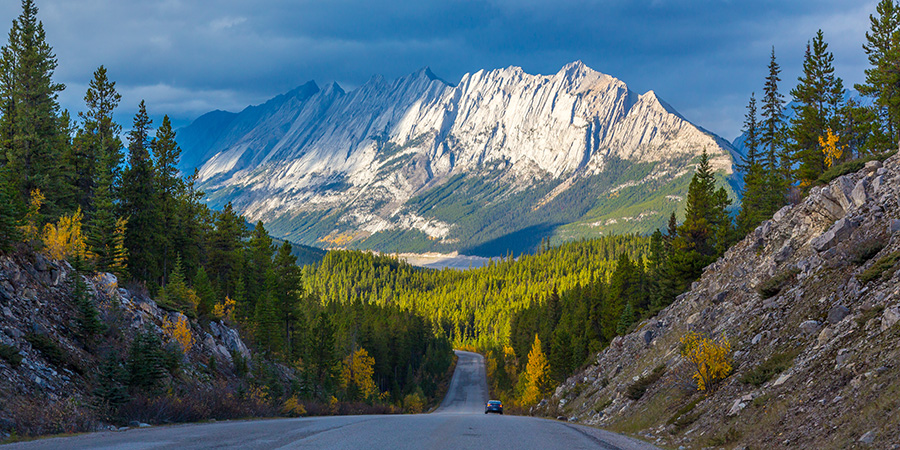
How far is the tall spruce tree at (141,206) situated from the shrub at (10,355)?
107ft

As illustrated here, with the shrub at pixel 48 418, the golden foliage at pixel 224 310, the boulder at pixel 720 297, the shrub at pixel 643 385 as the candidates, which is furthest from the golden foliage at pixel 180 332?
the boulder at pixel 720 297

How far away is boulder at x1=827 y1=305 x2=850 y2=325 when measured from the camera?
1518cm

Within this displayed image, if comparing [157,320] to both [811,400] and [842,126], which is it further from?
[842,126]

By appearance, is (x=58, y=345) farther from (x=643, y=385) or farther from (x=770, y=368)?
(x=643, y=385)

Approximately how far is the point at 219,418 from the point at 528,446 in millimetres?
14897

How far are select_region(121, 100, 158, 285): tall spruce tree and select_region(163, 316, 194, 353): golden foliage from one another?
60.0 feet

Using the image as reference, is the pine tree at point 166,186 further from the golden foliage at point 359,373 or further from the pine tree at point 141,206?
the golden foliage at point 359,373

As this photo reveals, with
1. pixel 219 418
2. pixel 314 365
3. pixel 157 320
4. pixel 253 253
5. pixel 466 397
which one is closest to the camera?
pixel 219 418

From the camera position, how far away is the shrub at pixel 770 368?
608 inches

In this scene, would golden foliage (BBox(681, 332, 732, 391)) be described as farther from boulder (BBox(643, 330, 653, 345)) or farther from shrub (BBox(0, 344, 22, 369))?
shrub (BBox(0, 344, 22, 369))

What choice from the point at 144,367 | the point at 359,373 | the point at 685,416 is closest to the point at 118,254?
the point at 144,367

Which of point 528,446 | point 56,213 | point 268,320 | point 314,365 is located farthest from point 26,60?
point 528,446

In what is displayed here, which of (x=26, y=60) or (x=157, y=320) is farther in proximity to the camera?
(x=26, y=60)

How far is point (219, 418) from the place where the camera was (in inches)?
866
